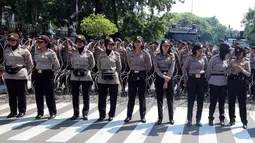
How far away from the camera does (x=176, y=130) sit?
23.8 feet

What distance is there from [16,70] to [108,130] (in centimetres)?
254

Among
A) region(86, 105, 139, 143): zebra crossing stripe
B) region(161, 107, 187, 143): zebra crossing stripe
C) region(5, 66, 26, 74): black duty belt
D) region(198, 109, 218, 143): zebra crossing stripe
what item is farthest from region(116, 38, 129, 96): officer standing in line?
region(5, 66, 26, 74): black duty belt

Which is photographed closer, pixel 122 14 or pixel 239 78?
pixel 239 78

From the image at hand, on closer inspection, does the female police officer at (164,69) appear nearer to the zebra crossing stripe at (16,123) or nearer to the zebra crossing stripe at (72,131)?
the zebra crossing stripe at (72,131)

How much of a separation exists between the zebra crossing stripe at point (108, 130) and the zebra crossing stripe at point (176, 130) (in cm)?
106

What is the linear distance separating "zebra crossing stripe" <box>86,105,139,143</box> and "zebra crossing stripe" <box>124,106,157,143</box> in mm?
395

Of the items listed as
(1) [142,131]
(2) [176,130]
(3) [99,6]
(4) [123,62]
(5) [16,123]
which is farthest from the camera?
(3) [99,6]

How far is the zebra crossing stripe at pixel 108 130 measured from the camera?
6508mm

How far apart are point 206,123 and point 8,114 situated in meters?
4.76

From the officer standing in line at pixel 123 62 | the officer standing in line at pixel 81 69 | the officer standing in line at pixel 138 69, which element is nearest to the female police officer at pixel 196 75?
the officer standing in line at pixel 138 69

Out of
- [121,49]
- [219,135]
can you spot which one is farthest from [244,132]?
[121,49]

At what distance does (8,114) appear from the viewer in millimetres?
8414

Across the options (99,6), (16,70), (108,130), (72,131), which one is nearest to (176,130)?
(108,130)

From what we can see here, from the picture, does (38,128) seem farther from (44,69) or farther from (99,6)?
(99,6)
